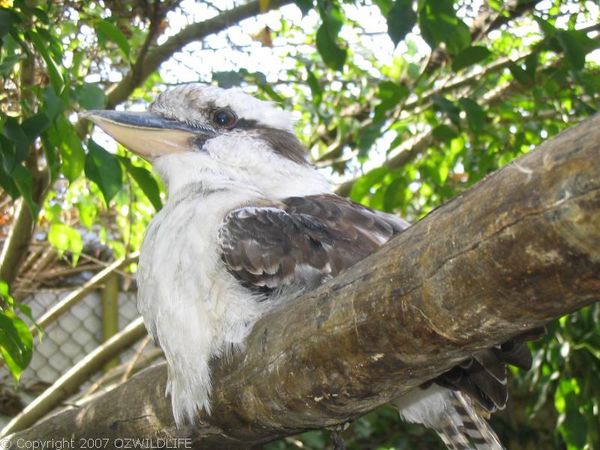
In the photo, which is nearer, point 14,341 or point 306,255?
point 306,255

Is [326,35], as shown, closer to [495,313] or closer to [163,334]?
[163,334]

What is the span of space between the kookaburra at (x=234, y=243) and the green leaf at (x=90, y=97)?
6cm

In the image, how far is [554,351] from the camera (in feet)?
10.2

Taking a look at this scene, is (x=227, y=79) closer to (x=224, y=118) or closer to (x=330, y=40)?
(x=224, y=118)

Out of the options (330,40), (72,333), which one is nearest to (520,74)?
(330,40)

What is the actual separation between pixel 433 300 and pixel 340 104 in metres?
3.14

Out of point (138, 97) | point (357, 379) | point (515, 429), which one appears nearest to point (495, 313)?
point (357, 379)

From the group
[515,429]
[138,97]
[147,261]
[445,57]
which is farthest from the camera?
[515,429]

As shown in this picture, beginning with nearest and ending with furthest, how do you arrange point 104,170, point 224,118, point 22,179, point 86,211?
point 22,179, point 104,170, point 224,118, point 86,211

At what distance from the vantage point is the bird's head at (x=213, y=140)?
6.88 feet

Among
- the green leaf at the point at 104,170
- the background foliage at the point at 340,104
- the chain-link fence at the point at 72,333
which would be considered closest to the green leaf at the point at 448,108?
the background foliage at the point at 340,104

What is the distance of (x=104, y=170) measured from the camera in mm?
1991

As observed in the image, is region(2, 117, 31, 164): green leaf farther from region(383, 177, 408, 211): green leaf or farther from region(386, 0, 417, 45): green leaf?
region(383, 177, 408, 211): green leaf

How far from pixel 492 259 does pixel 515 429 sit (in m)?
4.37
